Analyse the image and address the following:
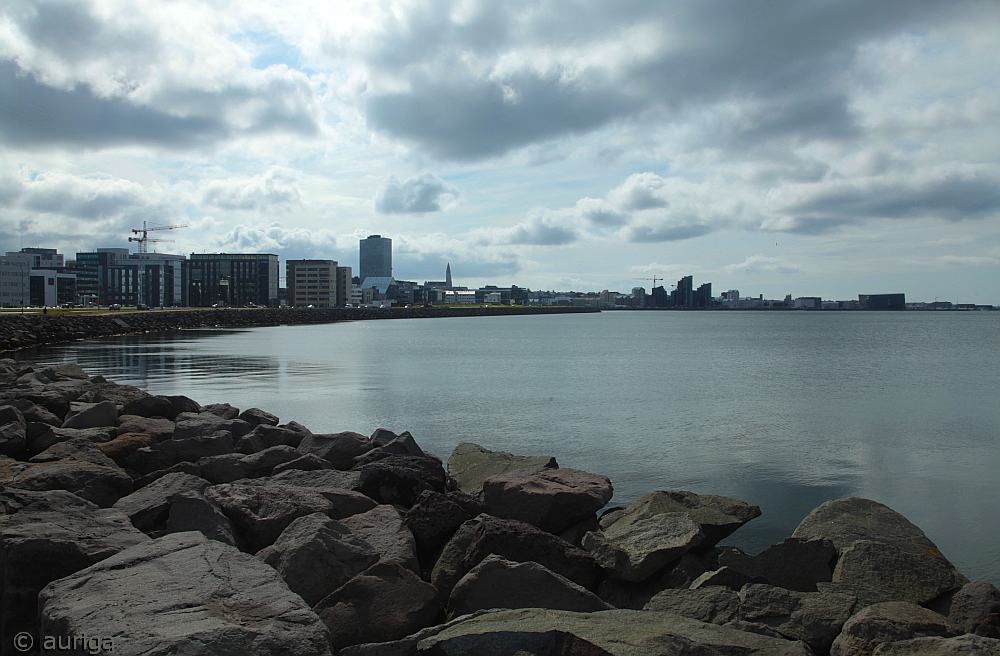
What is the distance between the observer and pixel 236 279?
631 ft

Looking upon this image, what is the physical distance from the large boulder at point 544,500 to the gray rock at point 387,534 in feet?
4.35

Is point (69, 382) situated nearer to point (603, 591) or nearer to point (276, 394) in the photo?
point (276, 394)

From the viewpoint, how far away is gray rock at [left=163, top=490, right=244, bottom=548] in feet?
22.6

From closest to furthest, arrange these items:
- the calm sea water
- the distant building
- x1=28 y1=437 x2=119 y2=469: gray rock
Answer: x1=28 y1=437 x2=119 y2=469: gray rock, the calm sea water, the distant building

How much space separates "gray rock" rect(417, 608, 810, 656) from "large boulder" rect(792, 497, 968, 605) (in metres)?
1.83

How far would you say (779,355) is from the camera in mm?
48812

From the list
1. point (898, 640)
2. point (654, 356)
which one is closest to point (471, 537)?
point (898, 640)

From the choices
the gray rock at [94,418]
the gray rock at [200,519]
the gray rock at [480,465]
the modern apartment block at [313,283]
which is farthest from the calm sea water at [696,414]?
the modern apartment block at [313,283]

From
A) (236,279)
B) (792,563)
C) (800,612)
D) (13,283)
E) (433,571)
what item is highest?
(236,279)

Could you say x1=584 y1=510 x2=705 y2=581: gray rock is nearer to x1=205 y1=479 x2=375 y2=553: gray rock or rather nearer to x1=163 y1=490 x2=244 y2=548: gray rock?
x1=205 y1=479 x2=375 y2=553: gray rock

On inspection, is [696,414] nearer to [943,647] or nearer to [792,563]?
[792,563]

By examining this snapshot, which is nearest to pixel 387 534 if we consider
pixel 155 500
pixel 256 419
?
pixel 155 500

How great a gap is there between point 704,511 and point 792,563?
1.68 m

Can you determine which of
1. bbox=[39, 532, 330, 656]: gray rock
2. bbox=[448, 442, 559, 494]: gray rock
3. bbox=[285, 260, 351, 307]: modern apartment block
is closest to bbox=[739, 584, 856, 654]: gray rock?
bbox=[39, 532, 330, 656]: gray rock
